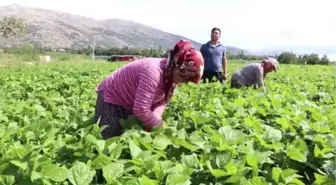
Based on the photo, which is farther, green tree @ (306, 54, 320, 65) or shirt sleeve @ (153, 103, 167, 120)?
green tree @ (306, 54, 320, 65)

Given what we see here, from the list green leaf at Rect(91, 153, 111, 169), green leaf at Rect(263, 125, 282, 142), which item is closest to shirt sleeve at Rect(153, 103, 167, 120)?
green leaf at Rect(263, 125, 282, 142)

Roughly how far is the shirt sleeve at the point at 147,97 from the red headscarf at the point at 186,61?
0.37 feet

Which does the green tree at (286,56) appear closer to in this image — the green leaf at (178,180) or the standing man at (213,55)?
the standing man at (213,55)

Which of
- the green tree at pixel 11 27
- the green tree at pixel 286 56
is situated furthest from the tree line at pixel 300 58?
the green tree at pixel 11 27

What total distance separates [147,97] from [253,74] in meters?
4.51

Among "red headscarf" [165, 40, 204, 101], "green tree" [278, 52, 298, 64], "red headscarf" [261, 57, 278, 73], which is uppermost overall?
"red headscarf" [165, 40, 204, 101]

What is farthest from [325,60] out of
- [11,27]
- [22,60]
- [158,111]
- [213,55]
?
[158,111]

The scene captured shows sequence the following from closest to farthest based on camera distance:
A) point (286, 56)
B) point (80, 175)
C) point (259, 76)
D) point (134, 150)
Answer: point (80, 175), point (134, 150), point (259, 76), point (286, 56)

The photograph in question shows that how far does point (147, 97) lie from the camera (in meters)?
3.26

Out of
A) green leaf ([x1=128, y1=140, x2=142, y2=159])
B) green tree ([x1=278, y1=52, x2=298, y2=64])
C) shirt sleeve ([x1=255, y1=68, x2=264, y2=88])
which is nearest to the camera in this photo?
green leaf ([x1=128, y1=140, x2=142, y2=159])

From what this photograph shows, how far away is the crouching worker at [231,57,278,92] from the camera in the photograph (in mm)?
7359

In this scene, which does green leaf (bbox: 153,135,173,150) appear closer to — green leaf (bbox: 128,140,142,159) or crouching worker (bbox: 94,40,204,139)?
green leaf (bbox: 128,140,142,159)

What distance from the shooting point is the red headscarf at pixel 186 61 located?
314cm

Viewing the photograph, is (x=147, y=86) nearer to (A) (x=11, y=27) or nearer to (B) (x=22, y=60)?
(B) (x=22, y=60)
